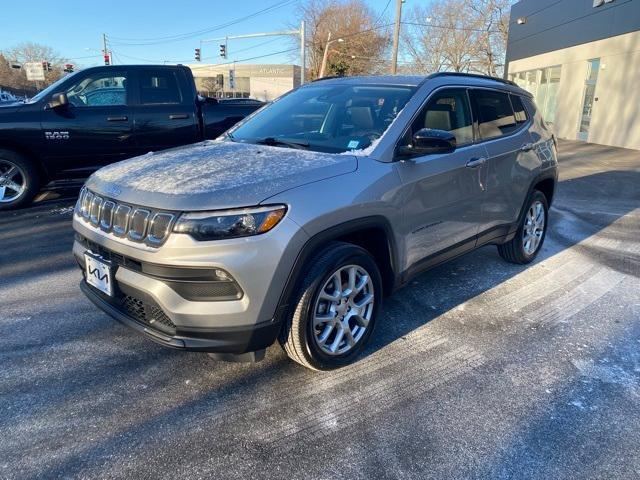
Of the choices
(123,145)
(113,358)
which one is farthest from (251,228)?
(123,145)

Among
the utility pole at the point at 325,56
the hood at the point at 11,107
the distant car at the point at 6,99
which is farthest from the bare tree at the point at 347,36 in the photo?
the hood at the point at 11,107

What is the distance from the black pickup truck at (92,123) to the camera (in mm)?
6480

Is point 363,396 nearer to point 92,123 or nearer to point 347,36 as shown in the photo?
point 92,123

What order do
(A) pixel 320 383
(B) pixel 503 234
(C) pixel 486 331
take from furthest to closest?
1. (B) pixel 503 234
2. (C) pixel 486 331
3. (A) pixel 320 383

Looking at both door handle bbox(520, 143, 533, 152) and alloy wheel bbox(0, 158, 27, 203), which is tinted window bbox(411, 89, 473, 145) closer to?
door handle bbox(520, 143, 533, 152)

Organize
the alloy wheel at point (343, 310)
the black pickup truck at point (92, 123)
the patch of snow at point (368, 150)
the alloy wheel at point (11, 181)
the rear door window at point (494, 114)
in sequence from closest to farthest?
the alloy wheel at point (343, 310) < the patch of snow at point (368, 150) < the rear door window at point (494, 114) < the black pickup truck at point (92, 123) < the alloy wheel at point (11, 181)

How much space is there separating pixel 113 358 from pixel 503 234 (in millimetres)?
3419

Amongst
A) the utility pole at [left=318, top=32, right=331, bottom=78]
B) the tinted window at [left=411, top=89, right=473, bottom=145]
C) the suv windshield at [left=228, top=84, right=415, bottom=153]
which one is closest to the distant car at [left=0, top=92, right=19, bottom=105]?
the suv windshield at [left=228, top=84, right=415, bottom=153]

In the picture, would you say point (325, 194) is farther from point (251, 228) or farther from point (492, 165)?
point (492, 165)

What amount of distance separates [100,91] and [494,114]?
527cm

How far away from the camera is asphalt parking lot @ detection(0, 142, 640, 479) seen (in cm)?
234

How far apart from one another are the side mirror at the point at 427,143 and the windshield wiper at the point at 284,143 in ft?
2.15

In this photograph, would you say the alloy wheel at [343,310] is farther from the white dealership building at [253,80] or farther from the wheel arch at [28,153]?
the white dealership building at [253,80]

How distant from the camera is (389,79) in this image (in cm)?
388
